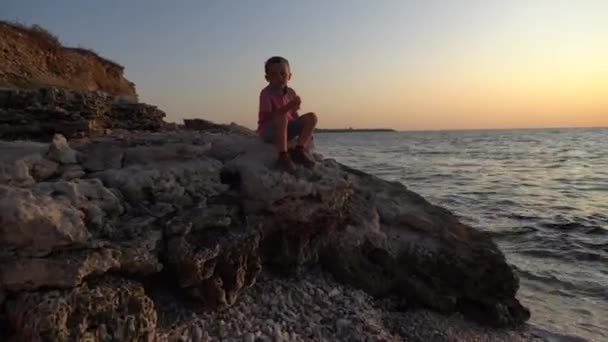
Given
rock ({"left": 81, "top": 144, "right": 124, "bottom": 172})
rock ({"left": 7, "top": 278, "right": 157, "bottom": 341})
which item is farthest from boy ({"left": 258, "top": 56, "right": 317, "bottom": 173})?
rock ({"left": 7, "top": 278, "right": 157, "bottom": 341})

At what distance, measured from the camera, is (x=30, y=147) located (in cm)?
562

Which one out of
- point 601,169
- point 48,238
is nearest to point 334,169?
point 48,238

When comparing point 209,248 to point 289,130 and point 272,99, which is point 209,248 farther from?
point 272,99

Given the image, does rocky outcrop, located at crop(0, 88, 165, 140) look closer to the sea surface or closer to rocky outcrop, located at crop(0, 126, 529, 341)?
rocky outcrop, located at crop(0, 126, 529, 341)

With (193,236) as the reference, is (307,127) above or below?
above

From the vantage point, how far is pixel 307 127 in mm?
6766

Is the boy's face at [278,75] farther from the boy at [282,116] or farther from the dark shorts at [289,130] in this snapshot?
the dark shorts at [289,130]

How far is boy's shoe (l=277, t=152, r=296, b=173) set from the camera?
6211 mm

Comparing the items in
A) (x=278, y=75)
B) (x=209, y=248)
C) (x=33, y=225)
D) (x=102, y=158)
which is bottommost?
(x=209, y=248)

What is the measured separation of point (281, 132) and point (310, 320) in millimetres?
2258

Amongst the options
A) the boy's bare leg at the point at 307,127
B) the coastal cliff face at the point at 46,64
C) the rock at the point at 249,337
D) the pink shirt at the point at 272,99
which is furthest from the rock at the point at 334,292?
the coastal cliff face at the point at 46,64

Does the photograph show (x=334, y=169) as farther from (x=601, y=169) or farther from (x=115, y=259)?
(x=601, y=169)

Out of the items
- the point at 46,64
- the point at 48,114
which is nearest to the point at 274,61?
the point at 48,114

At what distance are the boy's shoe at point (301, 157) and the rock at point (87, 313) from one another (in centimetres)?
276
